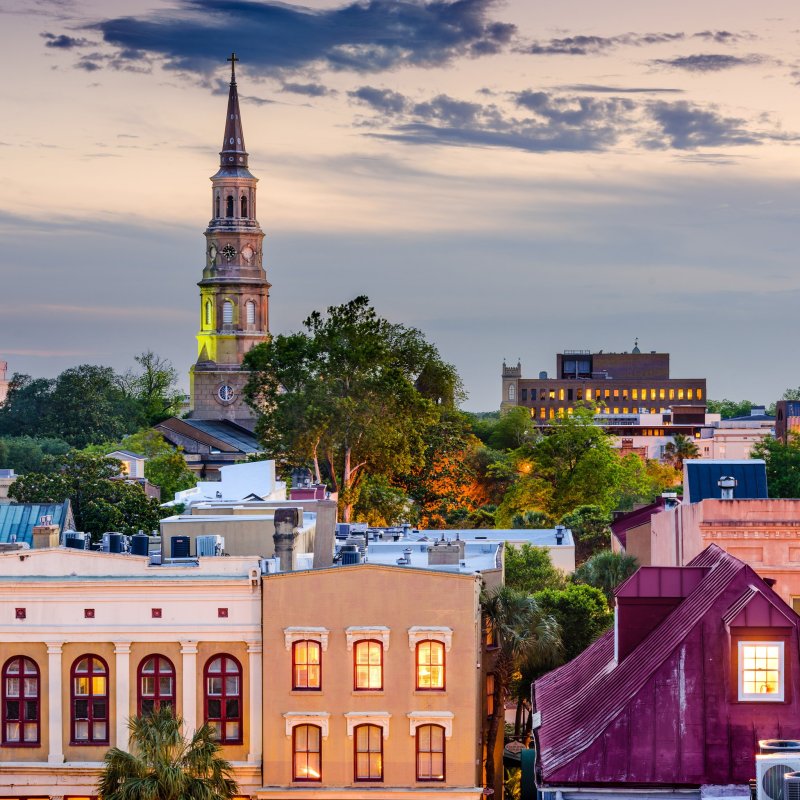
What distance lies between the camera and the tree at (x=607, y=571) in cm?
6725

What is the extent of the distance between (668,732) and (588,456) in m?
95.1

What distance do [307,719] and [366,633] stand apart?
2.58 meters

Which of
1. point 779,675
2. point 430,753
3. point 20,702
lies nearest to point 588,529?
point 430,753

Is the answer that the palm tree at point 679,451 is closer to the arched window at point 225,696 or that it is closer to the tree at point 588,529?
the tree at point 588,529

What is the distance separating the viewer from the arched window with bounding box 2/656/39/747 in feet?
140

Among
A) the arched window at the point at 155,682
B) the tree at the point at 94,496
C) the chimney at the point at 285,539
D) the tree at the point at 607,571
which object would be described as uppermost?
the tree at the point at 94,496

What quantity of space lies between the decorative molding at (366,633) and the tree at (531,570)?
26.6m

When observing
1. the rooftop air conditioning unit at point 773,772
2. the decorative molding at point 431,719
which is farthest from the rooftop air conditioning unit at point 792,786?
the decorative molding at point 431,719

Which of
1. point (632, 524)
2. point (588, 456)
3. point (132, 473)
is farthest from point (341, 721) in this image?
point (132, 473)

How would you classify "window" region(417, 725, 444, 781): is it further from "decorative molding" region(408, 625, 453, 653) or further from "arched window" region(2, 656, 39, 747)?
"arched window" region(2, 656, 39, 747)

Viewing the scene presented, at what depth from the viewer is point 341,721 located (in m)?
42.4

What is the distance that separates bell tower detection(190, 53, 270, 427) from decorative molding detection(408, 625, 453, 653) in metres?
155

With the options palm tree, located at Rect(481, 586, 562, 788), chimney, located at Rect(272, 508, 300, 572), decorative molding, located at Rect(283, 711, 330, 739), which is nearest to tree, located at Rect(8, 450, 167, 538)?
palm tree, located at Rect(481, 586, 562, 788)

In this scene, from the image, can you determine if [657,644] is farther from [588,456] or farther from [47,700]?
[588,456]
